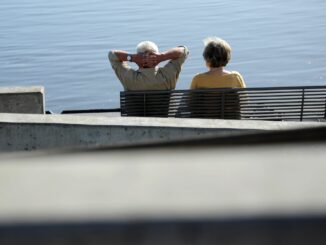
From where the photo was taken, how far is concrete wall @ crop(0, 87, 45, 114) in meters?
7.19

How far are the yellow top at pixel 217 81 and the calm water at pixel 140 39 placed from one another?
14094mm

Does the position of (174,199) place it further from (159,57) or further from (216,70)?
(159,57)

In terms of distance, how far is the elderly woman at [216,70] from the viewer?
5.91 m

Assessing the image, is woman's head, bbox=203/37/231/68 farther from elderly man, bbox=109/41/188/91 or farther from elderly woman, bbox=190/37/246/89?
elderly man, bbox=109/41/188/91

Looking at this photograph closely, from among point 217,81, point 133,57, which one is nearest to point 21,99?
point 133,57

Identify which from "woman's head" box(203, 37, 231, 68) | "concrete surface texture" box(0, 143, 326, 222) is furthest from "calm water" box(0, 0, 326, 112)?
"concrete surface texture" box(0, 143, 326, 222)

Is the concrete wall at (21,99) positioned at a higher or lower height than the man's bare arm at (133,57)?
lower

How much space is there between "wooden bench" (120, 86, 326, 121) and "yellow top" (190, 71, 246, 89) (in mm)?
109

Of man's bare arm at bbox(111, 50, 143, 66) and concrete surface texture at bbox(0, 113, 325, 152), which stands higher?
man's bare arm at bbox(111, 50, 143, 66)

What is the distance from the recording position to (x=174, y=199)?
2.07ft

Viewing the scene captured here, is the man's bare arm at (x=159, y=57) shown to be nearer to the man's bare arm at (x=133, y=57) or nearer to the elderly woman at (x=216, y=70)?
the man's bare arm at (x=133, y=57)

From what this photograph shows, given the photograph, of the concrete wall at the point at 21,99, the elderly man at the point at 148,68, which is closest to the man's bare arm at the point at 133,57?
the elderly man at the point at 148,68

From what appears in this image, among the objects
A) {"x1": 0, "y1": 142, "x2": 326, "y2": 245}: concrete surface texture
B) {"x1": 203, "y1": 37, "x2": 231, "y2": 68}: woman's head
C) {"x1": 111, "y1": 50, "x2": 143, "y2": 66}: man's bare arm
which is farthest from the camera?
{"x1": 111, "y1": 50, "x2": 143, "y2": 66}: man's bare arm

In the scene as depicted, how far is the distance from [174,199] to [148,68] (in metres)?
5.80
